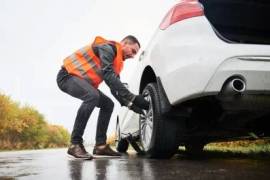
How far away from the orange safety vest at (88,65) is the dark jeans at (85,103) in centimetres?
8

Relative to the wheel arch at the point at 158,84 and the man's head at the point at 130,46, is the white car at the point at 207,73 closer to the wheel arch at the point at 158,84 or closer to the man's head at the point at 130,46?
the wheel arch at the point at 158,84

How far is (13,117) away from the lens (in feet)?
148

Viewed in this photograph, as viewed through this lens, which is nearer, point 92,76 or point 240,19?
point 240,19

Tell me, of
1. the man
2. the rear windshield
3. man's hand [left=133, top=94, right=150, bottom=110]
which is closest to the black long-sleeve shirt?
the man

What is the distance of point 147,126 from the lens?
443cm

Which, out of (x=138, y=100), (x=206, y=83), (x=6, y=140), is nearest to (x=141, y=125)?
(x=138, y=100)

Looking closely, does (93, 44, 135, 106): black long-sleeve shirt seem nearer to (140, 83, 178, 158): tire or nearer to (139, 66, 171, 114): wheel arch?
(139, 66, 171, 114): wheel arch

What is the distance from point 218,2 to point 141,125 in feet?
5.03

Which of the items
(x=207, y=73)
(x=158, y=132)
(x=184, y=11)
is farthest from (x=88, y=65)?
(x=207, y=73)

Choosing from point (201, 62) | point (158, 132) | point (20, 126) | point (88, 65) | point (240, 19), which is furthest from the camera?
point (20, 126)

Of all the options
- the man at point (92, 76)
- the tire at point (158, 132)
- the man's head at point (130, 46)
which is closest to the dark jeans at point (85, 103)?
the man at point (92, 76)

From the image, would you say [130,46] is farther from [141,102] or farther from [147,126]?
[147,126]

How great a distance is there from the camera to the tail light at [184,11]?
376cm

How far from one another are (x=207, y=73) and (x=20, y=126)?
150 feet
